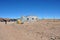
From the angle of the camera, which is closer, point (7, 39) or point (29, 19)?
point (7, 39)

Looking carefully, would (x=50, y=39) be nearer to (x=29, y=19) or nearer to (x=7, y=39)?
(x=7, y=39)

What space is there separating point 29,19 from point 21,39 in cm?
4365

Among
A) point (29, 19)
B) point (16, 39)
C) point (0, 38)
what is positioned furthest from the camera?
point (29, 19)

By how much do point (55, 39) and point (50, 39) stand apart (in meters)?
0.54

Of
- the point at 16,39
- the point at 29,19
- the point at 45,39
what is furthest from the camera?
the point at 29,19

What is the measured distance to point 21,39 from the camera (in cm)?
1284

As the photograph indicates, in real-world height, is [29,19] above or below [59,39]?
above

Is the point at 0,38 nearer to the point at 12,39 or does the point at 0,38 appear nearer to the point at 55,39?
the point at 12,39

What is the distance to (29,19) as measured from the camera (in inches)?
2222

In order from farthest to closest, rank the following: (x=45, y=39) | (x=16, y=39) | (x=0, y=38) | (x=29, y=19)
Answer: (x=29, y=19), (x=45, y=39), (x=16, y=39), (x=0, y=38)

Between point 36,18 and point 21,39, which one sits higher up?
point 36,18

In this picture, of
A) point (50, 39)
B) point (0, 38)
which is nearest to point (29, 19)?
Answer: point (50, 39)

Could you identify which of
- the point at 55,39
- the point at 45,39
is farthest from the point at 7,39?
the point at 55,39

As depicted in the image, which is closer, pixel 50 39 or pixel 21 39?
pixel 21 39
